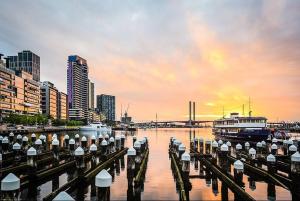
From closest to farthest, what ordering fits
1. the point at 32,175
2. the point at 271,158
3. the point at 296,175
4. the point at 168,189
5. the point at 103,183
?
the point at 103,183
the point at 296,175
the point at 32,175
the point at 271,158
the point at 168,189

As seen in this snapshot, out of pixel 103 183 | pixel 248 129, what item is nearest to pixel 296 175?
pixel 103 183

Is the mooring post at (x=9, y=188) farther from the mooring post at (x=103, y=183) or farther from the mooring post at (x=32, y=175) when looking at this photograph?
the mooring post at (x=32, y=175)

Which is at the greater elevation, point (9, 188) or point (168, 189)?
point (9, 188)

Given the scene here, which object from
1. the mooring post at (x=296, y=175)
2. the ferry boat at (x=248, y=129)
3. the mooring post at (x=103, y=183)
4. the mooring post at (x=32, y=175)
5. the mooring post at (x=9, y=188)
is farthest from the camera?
the ferry boat at (x=248, y=129)

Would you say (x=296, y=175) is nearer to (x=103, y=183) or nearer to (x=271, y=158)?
(x=271, y=158)

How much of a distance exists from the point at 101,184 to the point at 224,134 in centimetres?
9423

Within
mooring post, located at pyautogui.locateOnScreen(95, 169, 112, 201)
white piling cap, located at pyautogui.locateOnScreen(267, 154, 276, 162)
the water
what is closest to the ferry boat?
the water

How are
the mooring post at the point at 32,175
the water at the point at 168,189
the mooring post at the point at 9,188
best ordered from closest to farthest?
the mooring post at the point at 9,188
the mooring post at the point at 32,175
the water at the point at 168,189

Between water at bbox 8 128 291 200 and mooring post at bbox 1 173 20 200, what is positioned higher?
mooring post at bbox 1 173 20 200

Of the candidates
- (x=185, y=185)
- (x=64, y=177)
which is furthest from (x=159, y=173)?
(x=185, y=185)

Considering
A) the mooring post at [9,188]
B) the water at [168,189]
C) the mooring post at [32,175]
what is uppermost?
the mooring post at [9,188]

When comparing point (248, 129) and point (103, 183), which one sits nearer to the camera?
point (103, 183)

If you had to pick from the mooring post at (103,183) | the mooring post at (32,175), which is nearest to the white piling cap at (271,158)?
the mooring post at (103,183)

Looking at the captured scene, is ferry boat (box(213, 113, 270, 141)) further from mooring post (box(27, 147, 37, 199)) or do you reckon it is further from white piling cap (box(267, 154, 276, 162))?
mooring post (box(27, 147, 37, 199))
